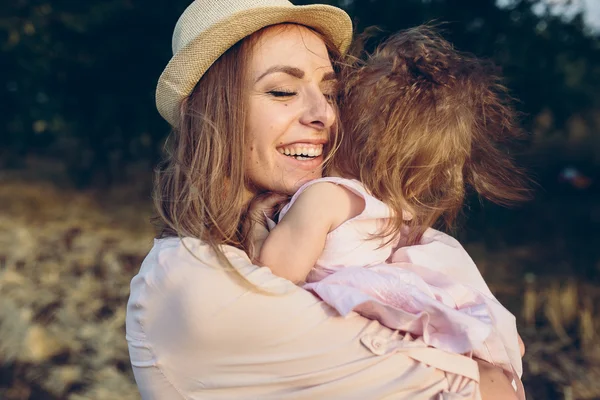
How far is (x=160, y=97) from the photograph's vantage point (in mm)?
2209

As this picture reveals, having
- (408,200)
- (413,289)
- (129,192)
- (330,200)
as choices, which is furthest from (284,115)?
(129,192)

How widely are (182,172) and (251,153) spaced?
0.23m

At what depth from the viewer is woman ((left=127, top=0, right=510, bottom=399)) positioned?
5.28ft

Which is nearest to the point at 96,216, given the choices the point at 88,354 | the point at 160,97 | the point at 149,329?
the point at 88,354

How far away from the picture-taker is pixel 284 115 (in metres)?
2.04

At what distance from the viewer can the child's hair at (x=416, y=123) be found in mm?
1978

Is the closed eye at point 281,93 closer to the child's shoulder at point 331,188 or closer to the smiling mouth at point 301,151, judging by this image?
the smiling mouth at point 301,151

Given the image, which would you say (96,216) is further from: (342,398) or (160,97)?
(342,398)

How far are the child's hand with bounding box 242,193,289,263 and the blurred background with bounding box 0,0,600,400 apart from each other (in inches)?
100

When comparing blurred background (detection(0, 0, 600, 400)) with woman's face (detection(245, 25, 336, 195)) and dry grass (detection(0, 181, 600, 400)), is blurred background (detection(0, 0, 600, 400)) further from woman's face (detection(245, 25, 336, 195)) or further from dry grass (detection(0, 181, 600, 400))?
woman's face (detection(245, 25, 336, 195))

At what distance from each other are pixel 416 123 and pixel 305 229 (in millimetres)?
501

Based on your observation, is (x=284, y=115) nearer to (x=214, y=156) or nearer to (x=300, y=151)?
(x=300, y=151)

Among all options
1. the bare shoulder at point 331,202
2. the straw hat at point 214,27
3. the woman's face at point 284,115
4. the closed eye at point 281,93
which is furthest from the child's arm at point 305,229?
the straw hat at point 214,27

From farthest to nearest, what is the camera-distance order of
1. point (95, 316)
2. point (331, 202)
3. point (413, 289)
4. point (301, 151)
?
1. point (95, 316)
2. point (301, 151)
3. point (331, 202)
4. point (413, 289)
